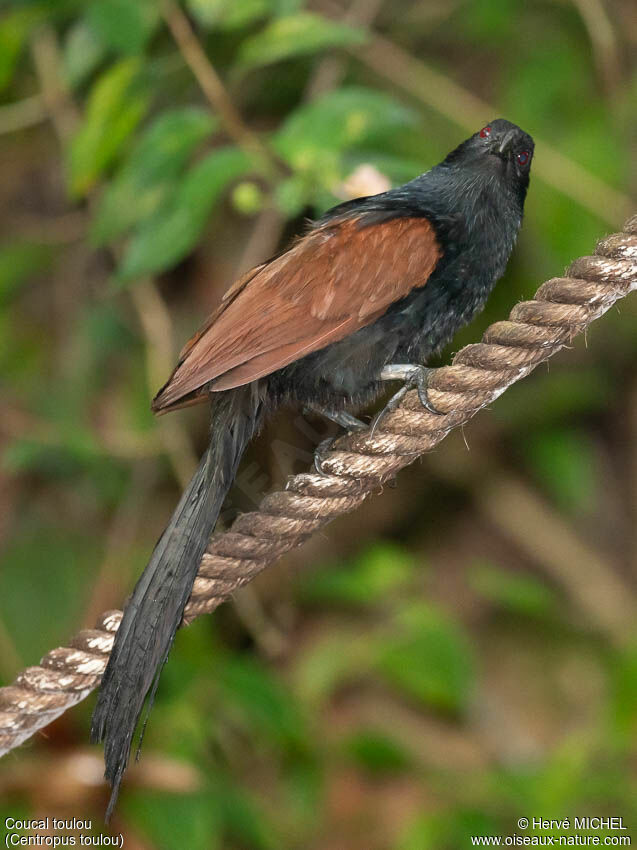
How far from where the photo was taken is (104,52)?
2.76m

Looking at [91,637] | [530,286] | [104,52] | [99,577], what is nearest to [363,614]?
[99,577]

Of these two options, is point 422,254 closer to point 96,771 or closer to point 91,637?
point 91,637

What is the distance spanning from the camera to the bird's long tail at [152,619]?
1.58 meters

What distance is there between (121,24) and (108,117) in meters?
0.26

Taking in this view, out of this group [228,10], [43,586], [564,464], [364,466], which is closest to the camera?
[364,466]

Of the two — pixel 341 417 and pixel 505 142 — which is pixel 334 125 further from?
pixel 341 417

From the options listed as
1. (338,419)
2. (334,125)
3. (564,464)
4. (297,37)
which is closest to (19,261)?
(297,37)

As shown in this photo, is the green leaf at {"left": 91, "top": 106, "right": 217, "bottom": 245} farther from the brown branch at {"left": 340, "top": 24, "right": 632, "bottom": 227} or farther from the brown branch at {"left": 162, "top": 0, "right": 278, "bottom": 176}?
the brown branch at {"left": 340, "top": 24, "right": 632, "bottom": 227}

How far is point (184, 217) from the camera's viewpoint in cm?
233

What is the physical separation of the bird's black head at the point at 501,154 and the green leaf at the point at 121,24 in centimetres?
83

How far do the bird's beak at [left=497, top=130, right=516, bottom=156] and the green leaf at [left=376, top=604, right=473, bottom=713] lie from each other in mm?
1712

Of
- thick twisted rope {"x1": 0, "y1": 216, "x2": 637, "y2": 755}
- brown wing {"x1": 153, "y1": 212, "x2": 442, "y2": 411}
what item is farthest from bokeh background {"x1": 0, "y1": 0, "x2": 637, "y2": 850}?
thick twisted rope {"x1": 0, "y1": 216, "x2": 637, "y2": 755}

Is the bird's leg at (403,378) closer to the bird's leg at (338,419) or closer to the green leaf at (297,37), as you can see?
the bird's leg at (338,419)

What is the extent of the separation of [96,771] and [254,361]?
1.58 meters
